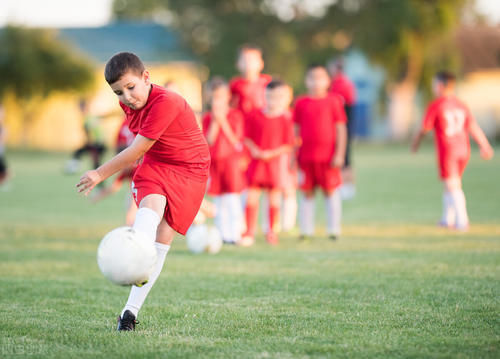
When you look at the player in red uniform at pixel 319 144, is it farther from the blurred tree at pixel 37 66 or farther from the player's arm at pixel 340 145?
the blurred tree at pixel 37 66

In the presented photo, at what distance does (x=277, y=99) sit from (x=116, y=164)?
449 cm

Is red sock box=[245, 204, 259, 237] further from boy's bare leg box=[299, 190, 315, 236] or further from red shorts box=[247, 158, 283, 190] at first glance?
boy's bare leg box=[299, 190, 315, 236]

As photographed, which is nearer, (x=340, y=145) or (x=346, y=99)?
(x=340, y=145)

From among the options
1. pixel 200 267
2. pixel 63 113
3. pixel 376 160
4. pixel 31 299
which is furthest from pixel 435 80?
pixel 63 113

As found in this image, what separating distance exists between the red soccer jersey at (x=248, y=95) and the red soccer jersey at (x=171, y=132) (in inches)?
187

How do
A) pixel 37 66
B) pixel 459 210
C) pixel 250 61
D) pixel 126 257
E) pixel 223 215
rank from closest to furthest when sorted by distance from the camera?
pixel 126 257 → pixel 223 215 → pixel 250 61 → pixel 459 210 → pixel 37 66

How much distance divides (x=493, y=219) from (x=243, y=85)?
411 cm

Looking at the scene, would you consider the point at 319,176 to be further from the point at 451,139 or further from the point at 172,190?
the point at 172,190

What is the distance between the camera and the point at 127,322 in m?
4.45

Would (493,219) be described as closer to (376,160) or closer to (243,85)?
(243,85)

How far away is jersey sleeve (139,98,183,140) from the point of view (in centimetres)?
437

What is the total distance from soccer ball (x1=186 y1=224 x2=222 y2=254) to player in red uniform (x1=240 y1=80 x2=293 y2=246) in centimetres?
82

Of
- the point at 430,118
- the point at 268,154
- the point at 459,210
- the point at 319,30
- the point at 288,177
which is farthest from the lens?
the point at 319,30

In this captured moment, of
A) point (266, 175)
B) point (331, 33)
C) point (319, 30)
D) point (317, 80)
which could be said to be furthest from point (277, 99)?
point (331, 33)
